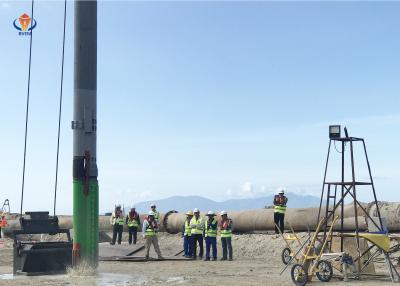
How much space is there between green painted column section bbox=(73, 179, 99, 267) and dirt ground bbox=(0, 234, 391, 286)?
0.60 m

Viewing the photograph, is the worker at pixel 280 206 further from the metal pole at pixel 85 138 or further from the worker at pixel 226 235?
the metal pole at pixel 85 138

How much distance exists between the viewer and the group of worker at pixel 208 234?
22.2 m

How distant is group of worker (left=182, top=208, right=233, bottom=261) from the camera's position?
72.8 ft

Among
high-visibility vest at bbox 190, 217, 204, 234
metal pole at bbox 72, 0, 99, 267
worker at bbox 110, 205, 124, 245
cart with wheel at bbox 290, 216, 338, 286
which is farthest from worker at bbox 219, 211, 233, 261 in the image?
cart with wheel at bbox 290, 216, 338, 286

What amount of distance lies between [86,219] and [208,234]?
20.8ft

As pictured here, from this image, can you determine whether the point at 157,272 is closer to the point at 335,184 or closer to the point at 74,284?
the point at 74,284

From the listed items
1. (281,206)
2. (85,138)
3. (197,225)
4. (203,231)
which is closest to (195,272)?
(85,138)

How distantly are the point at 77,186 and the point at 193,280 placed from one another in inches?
162

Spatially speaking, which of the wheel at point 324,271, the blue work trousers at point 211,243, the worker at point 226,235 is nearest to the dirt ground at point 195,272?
the wheel at point 324,271

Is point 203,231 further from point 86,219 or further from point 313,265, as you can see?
point 313,265

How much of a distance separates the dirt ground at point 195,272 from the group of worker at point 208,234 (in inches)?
25.4

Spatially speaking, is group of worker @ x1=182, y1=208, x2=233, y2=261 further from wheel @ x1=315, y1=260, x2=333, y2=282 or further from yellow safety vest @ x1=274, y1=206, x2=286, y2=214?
wheel @ x1=315, y1=260, x2=333, y2=282

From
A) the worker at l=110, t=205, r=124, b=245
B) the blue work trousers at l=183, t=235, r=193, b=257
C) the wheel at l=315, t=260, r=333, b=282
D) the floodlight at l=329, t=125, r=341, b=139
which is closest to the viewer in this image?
the wheel at l=315, t=260, r=333, b=282

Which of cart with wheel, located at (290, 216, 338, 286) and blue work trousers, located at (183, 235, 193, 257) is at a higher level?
blue work trousers, located at (183, 235, 193, 257)
